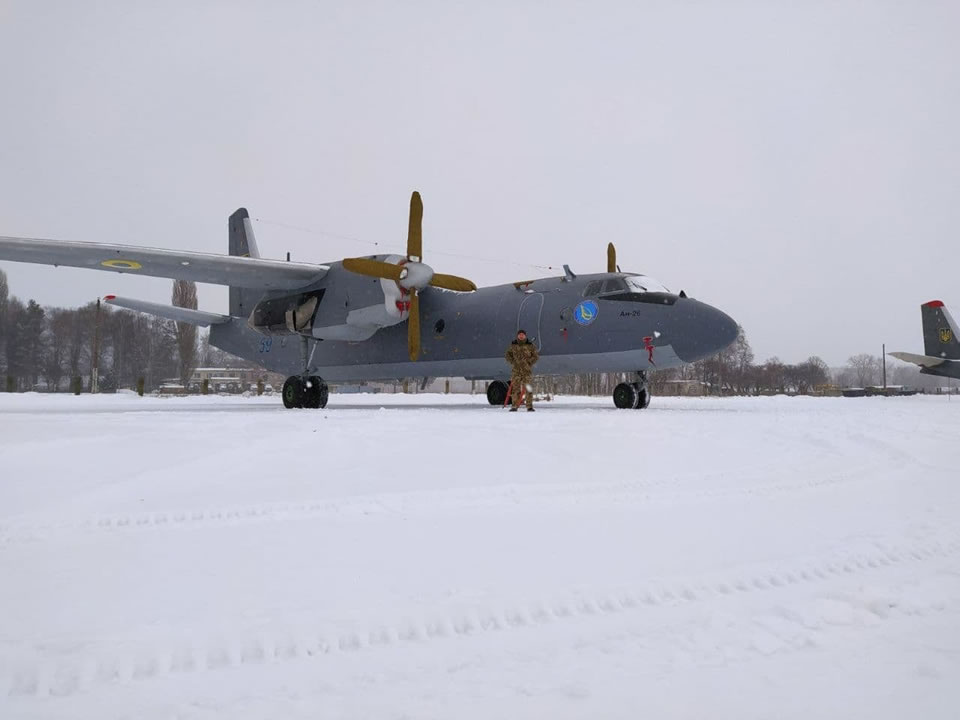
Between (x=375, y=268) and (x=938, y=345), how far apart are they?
22346mm

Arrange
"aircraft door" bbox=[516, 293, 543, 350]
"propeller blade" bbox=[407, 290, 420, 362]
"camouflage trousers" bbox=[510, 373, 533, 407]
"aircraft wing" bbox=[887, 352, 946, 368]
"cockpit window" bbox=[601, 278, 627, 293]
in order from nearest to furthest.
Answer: "camouflage trousers" bbox=[510, 373, 533, 407]
"cockpit window" bbox=[601, 278, 627, 293]
"aircraft door" bbox=[516, 293, 543, 350]
"propeller blade" bbox=[407, 290, 420, 362]
"aircraft wing" bbox=[887, 352, 946, 368]

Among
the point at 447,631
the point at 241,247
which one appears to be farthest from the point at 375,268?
the point at 447,631

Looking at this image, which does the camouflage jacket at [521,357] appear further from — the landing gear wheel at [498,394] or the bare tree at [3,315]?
the bare tree at [3,315]

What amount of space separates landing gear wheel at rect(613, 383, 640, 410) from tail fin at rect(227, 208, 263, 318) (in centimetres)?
964

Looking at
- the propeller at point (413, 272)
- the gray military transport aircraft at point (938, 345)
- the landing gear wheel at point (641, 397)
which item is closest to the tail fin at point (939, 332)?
the gray military transport aircraft at point (938, 345)

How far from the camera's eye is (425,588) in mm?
3080

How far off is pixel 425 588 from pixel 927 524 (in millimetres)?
3226

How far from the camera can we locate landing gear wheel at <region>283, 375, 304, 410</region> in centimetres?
1493

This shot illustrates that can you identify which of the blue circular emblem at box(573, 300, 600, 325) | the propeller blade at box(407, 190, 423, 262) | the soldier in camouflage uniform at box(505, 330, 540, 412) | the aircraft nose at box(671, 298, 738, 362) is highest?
the propeller blade at box(407, 190, 423, 262)

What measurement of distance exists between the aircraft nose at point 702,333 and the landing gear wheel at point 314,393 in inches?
289

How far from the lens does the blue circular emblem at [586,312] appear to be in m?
13.6

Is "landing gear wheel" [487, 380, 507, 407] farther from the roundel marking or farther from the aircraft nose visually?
the roundel marking

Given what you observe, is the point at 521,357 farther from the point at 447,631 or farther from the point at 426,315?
the point at 447,631

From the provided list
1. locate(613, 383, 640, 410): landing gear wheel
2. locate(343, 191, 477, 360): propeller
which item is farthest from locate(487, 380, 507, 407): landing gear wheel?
locate(613, 383, 640, 410): landing gear wheel
